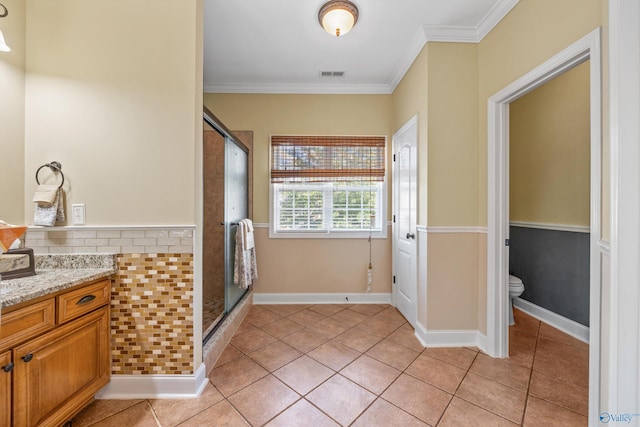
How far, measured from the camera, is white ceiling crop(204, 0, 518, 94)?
1.90 meters

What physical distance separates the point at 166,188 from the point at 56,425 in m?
1.23

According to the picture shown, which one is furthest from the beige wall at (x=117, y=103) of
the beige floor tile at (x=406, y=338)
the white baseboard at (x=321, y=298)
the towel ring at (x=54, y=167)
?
the beige floor tile at (x=406, y=338)

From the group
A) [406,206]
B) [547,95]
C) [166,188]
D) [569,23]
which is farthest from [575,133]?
[166,188]

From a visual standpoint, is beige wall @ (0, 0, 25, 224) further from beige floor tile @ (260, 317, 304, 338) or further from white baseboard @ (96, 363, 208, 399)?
beige floor tile @ (260, 317, 304, 338)

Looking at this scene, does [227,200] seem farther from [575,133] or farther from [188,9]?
[575,133]

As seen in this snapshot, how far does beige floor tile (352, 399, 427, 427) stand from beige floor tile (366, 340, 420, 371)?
0.42m

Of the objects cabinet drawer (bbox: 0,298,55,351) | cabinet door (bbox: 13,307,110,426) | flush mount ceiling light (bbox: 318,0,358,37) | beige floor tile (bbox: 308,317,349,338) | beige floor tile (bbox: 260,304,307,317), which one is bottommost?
Result: beige floor tile (bbox: 308,317,349,338)

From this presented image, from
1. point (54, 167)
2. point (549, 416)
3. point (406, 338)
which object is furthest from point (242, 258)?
point (549, 416)

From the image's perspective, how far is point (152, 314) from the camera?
60.7 inches

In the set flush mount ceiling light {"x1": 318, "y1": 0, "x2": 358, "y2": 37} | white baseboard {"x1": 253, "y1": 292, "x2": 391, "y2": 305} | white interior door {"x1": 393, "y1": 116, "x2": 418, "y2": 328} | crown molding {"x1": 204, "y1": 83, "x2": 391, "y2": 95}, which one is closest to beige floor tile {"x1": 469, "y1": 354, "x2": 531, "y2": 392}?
white interior door {"x1": 393, "y1": 116, "x2": 418, "y2": 328}

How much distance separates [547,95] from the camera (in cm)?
258

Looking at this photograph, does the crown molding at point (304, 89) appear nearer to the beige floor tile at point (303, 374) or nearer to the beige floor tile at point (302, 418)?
the beige floor tile at point (303, 374)

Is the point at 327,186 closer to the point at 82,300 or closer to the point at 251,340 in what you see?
the point at 251,340

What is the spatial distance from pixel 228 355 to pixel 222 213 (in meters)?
1.22
